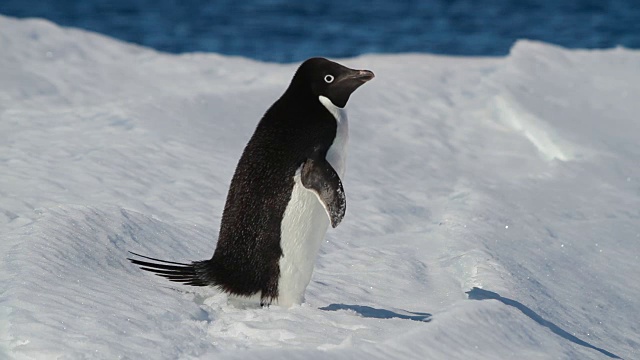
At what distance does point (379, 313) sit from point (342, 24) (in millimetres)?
13692

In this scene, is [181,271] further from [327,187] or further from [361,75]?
[361,75]

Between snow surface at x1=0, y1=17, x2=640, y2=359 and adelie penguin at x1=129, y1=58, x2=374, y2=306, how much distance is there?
0.32 ft

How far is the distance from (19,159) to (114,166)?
1.50 feet

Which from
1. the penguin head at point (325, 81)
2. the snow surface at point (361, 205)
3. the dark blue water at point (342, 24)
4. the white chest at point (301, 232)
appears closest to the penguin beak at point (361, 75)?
the penguin head at point (325, 81)

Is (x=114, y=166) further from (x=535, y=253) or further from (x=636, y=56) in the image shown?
(x=636, y=56)

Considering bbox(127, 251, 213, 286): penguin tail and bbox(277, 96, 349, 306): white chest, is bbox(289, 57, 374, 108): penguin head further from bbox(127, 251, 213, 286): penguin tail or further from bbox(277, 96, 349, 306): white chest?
bbox(127, 251, 213, 286): penguin tail

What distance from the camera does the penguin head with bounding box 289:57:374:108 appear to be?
3.72 meters

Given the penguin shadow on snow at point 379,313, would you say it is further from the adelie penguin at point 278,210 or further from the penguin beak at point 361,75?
the penguin beak at point 361,75

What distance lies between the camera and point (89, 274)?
361 cm

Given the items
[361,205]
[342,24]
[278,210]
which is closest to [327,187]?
[278,210]

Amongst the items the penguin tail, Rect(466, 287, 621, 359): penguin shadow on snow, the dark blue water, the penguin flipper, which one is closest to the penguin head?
the penguin flipper

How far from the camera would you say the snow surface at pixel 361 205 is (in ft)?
10.7

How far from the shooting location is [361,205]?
5.34 meters

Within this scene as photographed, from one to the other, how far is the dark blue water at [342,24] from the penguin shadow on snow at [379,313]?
1065 cm
